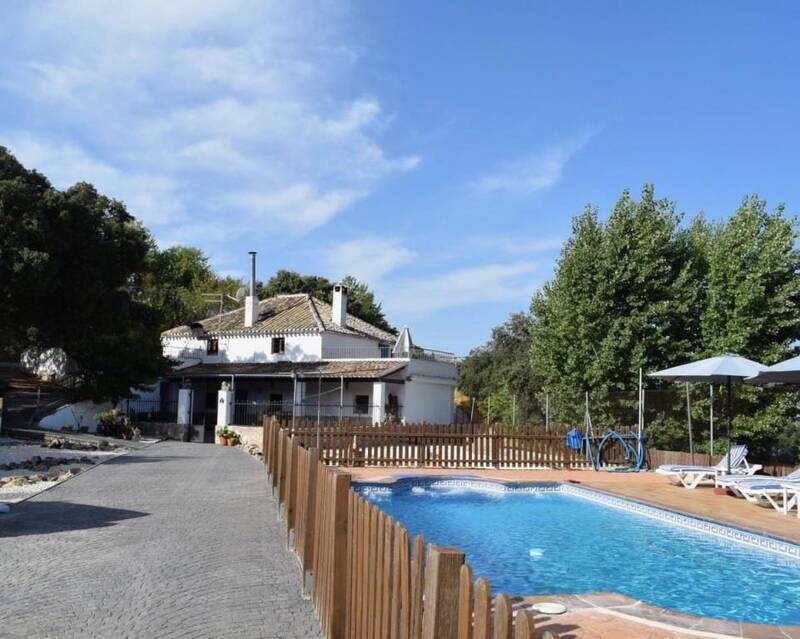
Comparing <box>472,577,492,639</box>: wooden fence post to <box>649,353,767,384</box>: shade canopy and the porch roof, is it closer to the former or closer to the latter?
<box>649,353,767,384</box>: shade canopy

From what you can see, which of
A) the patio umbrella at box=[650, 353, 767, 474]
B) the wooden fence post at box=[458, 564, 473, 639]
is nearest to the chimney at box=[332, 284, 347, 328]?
the patio umbrella at box=[650, 353, 767, 474]

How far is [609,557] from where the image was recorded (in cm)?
959

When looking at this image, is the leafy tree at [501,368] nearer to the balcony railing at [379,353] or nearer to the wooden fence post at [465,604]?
the balcony railing at [379,353]

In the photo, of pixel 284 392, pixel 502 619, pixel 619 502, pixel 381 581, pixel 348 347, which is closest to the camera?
pixel 502 619

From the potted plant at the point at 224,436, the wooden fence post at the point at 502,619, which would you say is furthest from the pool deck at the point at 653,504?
the potted plant at the point at 224,436

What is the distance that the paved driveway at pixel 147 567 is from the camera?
5023mm

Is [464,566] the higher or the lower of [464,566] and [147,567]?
the higher

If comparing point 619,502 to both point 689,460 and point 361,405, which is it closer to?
point 689,460

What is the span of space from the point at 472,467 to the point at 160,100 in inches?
478

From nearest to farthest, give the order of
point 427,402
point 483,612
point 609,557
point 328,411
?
point 483,612
point 609,557
point 328,411
point 427,402

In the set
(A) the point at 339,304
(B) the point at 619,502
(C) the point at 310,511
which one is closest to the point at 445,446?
(B) the point at 619,502

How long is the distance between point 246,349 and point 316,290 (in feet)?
65.1

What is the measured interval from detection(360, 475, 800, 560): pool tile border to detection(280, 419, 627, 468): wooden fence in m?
2.55

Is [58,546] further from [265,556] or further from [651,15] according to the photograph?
[651,15]
